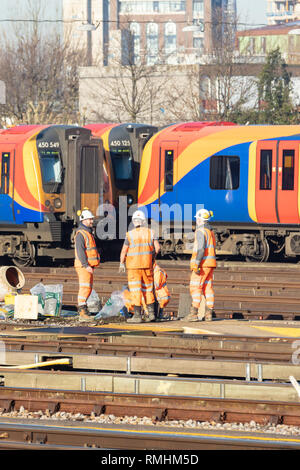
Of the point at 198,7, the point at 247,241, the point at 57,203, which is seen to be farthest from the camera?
the point at 198,7

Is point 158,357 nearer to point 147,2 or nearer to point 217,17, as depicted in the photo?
point 217,17

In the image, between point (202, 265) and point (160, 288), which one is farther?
point (160, 288)

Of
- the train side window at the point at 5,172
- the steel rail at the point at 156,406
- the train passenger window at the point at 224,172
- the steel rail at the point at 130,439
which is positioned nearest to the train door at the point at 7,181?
the train side window at the point at 5,172

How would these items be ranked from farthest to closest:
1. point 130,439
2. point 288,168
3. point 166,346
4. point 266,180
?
1. point 266,180
2. point 288,168
3. point 166,346
4. point 130,439

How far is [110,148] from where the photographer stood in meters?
22.5

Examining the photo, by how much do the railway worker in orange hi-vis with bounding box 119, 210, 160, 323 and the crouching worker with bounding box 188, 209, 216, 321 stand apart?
0.59 m

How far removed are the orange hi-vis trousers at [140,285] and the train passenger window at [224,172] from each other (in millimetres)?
8352

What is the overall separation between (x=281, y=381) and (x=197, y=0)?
140748 mm

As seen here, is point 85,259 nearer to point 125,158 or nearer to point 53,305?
point 53,305

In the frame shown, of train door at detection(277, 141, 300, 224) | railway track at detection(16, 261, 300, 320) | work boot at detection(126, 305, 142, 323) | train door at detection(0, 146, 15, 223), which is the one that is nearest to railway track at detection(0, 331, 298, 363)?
work boot at detection(126, 305, 142, 323)

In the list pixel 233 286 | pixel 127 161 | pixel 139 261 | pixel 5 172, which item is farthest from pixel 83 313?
pixel 127 161

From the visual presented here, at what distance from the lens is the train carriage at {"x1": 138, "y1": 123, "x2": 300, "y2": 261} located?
20.6m

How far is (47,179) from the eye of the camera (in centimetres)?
2098

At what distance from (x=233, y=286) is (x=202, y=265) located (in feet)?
13.5
